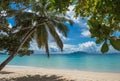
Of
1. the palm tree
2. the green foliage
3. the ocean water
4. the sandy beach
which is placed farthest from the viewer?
the ocean water

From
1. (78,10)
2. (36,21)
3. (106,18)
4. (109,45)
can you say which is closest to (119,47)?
(109,45)

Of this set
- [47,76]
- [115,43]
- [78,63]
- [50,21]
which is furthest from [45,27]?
[78,63]

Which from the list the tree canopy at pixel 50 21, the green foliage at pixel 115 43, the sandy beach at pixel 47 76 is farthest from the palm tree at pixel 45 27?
the green foliage at pixel 115 43

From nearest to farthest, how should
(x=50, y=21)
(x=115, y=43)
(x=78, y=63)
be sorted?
(x=115, y=43) → (x=50, y=21) → (x=78, y=63)

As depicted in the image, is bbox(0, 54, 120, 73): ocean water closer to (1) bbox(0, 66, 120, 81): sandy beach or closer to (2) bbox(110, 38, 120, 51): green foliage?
(1) bbox(0, 66, 120, 81): sandy beach

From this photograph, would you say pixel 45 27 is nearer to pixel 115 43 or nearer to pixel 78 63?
pixel 115 43

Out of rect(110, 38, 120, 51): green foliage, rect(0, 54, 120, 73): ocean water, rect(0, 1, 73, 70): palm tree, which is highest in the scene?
rect(110, 38, 120, 51): green foliage

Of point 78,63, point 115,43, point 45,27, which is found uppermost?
point 115,43

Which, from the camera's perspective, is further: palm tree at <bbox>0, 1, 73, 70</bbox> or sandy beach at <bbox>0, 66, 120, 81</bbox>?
palm tree at <bbox>0, 1, 73, 70</bbox>

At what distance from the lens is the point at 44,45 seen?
1736 centimetres

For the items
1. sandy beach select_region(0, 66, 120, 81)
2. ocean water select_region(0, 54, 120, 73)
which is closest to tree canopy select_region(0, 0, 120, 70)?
sandy beach select_region(0, 66, 120, 81)

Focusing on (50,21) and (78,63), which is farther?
(78,63)

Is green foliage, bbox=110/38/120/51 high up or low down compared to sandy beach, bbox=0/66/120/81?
up

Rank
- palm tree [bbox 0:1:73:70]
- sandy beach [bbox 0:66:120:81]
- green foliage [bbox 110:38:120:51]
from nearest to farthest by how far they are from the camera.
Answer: green foliage [bbox 110:38:120:51] < sandy beach [bbox 0:66:120:81] < palm tree [bbox 0:1:73:70]
